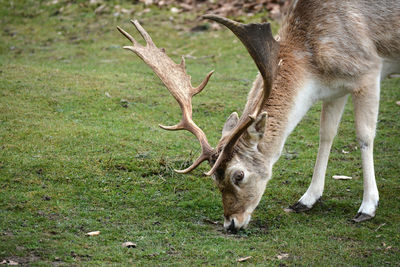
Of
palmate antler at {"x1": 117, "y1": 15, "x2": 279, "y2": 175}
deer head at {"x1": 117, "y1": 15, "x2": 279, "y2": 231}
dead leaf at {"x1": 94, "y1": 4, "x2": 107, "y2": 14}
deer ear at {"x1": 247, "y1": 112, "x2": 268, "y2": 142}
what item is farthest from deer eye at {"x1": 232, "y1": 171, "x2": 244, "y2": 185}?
dead leaf at {"x1": 94, "y1": 4, "x2": 107, "y2": 14}

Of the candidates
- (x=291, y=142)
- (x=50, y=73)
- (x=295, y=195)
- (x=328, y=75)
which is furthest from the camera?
(x=50, y=73)

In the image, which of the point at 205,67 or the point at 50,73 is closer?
the point at 50,73

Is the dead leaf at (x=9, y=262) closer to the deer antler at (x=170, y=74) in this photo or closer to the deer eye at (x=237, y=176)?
the deer eye at (x=237, y=176)

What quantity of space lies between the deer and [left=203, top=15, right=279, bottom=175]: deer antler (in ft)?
0.04

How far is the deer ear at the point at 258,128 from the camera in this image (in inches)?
234

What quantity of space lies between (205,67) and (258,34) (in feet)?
22.7

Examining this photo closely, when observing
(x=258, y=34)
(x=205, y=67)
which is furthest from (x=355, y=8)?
(x=205, y=67)

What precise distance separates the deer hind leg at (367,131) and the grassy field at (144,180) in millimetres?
189

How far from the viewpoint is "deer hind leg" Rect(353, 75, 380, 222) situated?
662 cm

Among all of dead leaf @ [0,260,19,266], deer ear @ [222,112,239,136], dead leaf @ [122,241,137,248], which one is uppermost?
dead leaf @ [0,260,19,266]

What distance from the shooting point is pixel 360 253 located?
5.69 meters

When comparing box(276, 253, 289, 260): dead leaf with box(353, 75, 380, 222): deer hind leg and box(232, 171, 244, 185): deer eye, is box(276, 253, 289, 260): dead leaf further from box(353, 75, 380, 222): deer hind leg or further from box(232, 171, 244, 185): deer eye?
box(353, 75, 380, 222): deer hind leg

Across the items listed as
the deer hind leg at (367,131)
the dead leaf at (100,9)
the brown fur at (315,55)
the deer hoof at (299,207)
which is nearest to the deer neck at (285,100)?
the brown fur at (315,55)

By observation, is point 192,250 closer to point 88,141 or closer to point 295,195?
point 295,195
